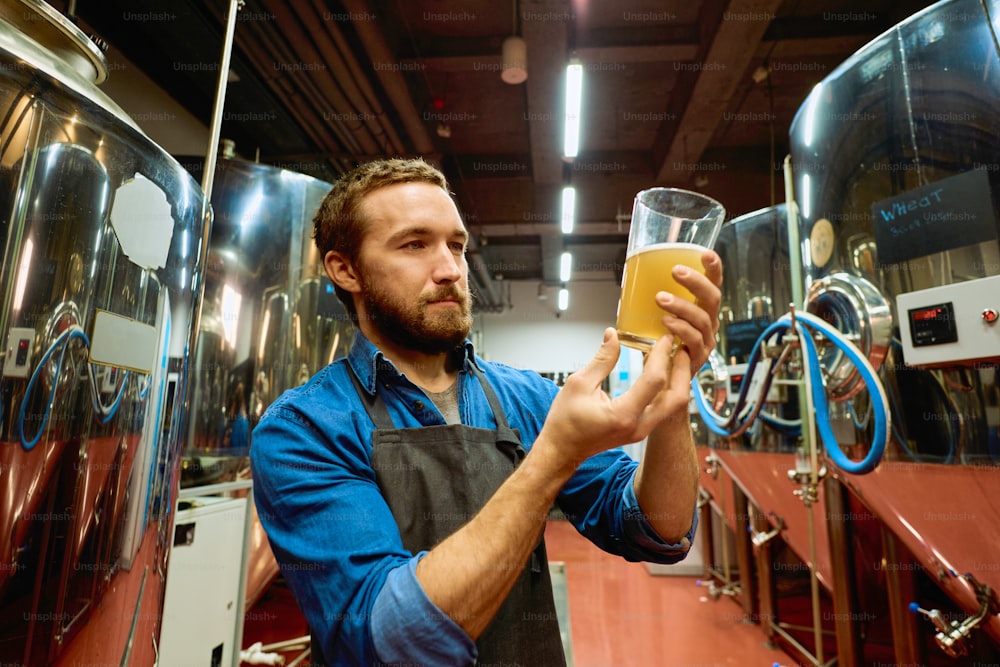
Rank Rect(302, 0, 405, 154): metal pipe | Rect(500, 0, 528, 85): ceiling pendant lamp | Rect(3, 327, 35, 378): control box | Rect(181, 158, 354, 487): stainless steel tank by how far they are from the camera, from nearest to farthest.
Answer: Rect(3, 327, 35, 378): control box → Rect(181, 158, 354, 487): stainless steel tank → Rect(302, 0, 405, 154): metal pipe → Rect(500, 0, 528, 85): ceiling pendant lamp

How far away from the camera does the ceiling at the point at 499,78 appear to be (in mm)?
3344

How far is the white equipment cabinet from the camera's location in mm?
2191

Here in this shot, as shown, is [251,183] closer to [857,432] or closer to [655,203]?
[655,203]

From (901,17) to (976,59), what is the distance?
3483 millimetres

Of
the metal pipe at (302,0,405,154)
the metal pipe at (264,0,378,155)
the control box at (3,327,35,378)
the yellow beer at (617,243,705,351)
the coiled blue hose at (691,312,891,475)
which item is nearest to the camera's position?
the yellow beer at (617,243,705,351)

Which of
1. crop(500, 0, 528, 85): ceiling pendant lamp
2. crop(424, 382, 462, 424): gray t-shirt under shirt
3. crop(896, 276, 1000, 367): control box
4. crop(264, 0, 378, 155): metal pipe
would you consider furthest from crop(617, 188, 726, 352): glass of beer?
crop(500, 0, 528, 85): ceiling pendant lamp

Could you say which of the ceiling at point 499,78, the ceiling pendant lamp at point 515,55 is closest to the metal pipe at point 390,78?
the ceiling at point 499,78

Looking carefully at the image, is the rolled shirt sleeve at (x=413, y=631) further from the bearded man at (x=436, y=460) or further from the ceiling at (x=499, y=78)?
the ceiling at (x=499, y=78)

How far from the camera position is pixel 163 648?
2141 millimetres

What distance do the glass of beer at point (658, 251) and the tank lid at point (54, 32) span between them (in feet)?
4.17

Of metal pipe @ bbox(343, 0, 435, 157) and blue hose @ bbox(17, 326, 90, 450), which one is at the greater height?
metal pipe @ bbox(343, 0, 435, 157)

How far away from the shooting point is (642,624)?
151 inches

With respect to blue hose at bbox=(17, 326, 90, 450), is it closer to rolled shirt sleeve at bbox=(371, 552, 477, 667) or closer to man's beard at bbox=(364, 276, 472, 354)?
man's beard at bbox=(364, 276, 472, 354)

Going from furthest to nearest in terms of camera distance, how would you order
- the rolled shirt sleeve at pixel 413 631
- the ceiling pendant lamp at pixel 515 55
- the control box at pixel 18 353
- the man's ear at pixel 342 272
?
1. the ceiling pendant lamp at pixel 515 55
2. the man's ear at pixel 342 272
3. the control box at pixel 18 353
4. the rolled shirt sleeve at pixel 413 631
